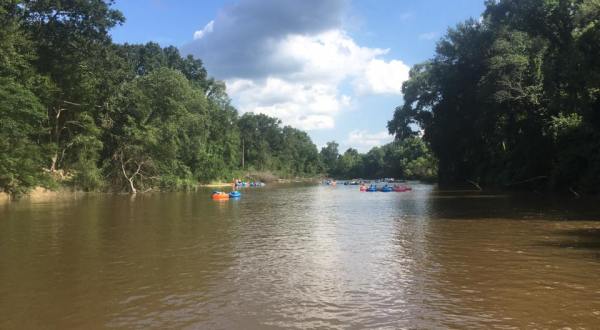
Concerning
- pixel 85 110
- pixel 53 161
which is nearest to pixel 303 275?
pixel 53 161

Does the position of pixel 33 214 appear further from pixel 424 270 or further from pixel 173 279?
pixel 424 270

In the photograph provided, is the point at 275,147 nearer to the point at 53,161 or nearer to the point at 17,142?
the point at 53,161

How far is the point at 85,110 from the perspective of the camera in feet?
168

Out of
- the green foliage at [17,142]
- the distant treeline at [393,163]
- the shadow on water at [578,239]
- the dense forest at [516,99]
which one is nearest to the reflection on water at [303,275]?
the shadow on water at [578,239]

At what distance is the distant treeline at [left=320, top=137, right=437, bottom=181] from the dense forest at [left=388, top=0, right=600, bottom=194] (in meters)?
18.2

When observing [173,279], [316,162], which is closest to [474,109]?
[173,279]

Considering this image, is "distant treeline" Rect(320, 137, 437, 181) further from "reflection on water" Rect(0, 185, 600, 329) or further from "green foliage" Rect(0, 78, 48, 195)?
"reflection on water" Rect(0, 185, 600, 329)

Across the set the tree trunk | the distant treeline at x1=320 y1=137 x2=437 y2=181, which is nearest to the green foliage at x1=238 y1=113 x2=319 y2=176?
the distant treeline at x1=320 y1=137 x2=437 y2=181

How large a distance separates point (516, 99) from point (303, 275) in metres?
42.3

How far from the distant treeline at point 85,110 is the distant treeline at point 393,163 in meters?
45.9

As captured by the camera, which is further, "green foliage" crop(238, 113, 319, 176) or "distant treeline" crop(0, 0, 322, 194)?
"green foliage" crop(238, 113, 319, 176)

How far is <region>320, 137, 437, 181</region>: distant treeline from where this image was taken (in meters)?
118

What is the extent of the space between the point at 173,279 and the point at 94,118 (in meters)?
50.1

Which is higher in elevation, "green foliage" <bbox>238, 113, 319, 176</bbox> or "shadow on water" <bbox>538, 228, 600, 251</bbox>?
"green foliage" <bbox>238, 113, 319, 176</bbox>
